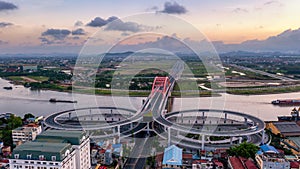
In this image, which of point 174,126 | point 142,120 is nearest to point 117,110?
point 142,120

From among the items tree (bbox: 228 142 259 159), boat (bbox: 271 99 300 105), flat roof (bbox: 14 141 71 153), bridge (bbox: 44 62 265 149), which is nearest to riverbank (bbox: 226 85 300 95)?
boat (bbox: 271 99 300 105)

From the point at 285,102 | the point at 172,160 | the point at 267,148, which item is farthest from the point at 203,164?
the point at 285,102

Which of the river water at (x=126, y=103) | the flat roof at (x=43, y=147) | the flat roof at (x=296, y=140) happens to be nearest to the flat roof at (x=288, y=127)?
the flat roof at (x=296, y=140)

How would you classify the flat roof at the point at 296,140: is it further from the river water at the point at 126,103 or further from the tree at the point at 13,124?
the tree at the point at 13,124

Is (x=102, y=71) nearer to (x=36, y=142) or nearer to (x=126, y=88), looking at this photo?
(x=126, y=88)

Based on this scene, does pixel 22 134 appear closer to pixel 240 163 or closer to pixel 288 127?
pixel 240 163

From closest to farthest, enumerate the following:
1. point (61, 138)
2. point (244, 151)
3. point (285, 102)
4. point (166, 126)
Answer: point (61, 138) → point (244, 151) → point (166, 126) → point (285, 102)
